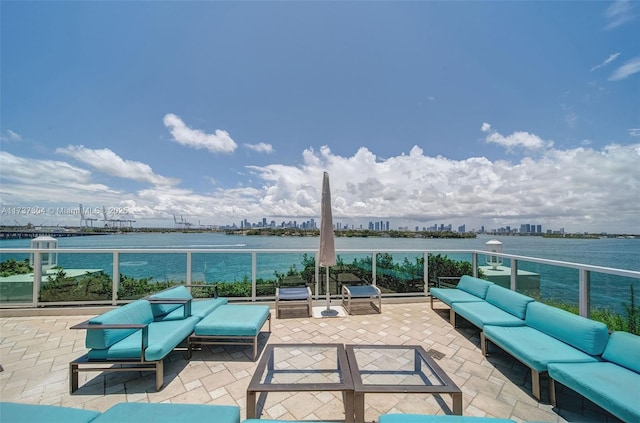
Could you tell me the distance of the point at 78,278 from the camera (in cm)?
478

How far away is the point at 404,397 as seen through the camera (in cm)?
228

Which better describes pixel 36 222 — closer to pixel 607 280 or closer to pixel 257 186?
Result: pixel 257 186

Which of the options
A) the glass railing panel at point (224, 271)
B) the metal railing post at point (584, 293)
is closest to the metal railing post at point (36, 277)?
the glass railing panel at point (224, 271)

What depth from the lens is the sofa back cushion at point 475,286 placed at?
4.23 meters

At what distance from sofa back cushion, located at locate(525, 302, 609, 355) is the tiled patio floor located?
1.66 ft

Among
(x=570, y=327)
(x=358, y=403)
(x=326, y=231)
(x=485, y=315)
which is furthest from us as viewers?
(x=326, y=231)

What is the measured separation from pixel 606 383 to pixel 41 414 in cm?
398

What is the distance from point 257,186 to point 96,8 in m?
→ 11.5

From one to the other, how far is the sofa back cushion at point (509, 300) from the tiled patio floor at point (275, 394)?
22.7 inches

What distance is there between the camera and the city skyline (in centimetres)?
545

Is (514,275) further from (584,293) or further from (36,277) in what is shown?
(36,277)

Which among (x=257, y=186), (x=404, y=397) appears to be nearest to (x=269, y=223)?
(x=257, y=186)

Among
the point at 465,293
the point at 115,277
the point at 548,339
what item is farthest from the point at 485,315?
the point at 115,277

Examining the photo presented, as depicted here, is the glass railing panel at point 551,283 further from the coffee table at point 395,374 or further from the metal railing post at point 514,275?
the coffee table at point 395,374
